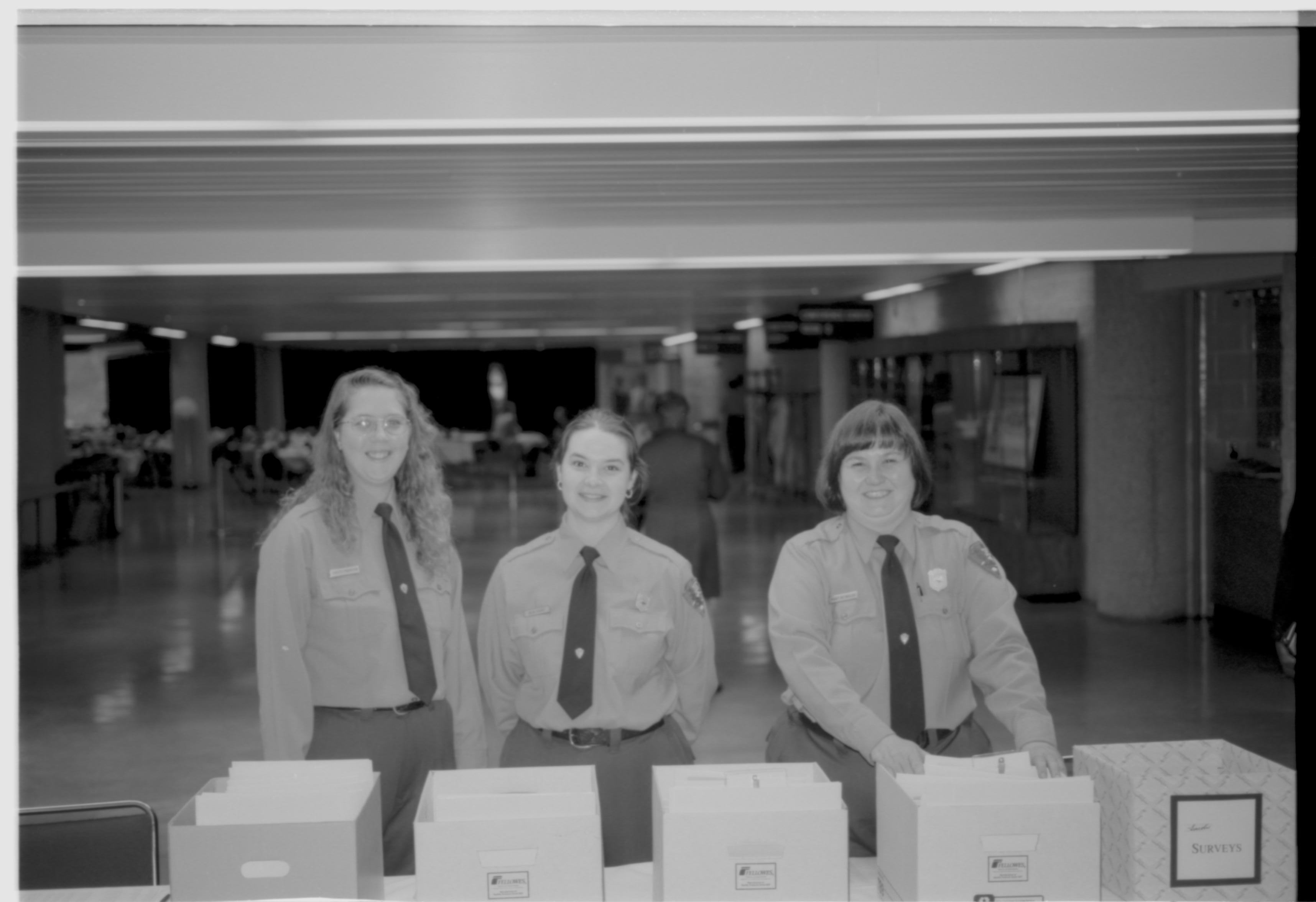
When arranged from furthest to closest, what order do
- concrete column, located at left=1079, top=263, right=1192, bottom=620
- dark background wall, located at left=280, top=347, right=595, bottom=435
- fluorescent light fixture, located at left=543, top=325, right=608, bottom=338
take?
dark background wall, located at left=280, top=347, right=595, bottom=435 < fluorescent light fixture, located at left=543, top=325, right=608, bottom=338 < concrete column, located at left=1079, top=263, right=1192, bottom=620

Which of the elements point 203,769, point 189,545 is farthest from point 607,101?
point 189,545

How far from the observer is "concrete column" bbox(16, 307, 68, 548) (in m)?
14.7

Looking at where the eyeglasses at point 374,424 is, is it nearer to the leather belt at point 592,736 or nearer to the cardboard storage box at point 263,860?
the leather belt at point 592,736

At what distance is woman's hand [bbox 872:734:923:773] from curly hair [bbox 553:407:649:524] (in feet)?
3.25

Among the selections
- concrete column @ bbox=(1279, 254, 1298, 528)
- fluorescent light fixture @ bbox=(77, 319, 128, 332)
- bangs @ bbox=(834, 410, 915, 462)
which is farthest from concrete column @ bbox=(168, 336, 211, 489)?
bangs @ bbox=(834, 410, 915, 462)

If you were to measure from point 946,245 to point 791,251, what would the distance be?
78cm

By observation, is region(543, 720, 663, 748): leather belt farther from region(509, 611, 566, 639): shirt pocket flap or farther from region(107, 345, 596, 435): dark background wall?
region(107, 345, 596, 435): dark background wall

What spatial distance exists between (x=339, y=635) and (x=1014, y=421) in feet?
28.5

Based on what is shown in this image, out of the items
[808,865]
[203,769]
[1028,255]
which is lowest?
[203,769]

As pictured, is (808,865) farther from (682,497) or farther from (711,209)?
(682,497)

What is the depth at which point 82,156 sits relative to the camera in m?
4.52

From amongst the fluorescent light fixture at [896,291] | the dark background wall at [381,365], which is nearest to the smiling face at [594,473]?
the fluorescent light fixture at [896,291]

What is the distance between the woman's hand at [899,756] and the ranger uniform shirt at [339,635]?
1.23 metres

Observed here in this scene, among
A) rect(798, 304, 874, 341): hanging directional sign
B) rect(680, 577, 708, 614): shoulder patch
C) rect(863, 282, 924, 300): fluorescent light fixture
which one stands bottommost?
rect(680, 577, 708, 614): shoulder patch
